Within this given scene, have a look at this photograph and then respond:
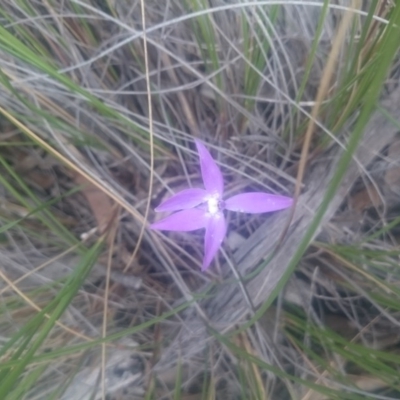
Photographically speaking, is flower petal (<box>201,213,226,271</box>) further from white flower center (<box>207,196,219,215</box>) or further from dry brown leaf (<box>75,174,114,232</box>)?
dry brown leaf (<box>75,174,114,232</box>)

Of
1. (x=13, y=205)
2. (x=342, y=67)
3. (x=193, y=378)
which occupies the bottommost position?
(x=193, y=378)

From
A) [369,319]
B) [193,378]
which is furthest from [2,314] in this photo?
[369,319]

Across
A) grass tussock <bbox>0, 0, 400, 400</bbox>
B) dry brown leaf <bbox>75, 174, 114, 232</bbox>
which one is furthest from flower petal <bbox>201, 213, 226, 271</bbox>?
dry brown leaf <bbox>75, 174, 114, 232</bbox>

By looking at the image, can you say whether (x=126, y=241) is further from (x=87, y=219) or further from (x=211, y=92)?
(x=211, y=92)

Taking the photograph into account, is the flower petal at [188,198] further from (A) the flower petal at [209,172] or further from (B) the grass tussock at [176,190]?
(B) the grass tussock at [176,190]

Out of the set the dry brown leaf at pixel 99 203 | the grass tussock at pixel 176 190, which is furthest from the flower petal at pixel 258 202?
the dry brown leaf at pixel 99 203

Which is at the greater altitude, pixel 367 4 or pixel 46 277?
pixel 367 4
